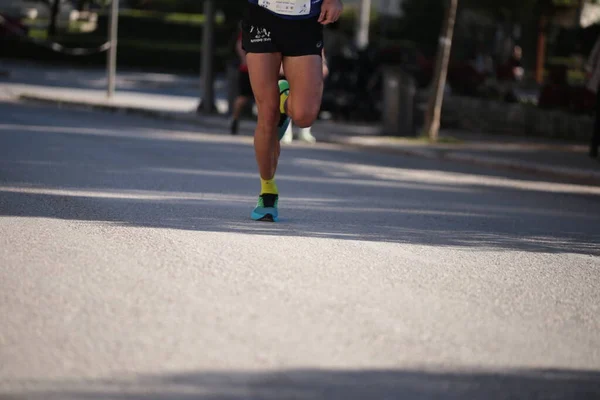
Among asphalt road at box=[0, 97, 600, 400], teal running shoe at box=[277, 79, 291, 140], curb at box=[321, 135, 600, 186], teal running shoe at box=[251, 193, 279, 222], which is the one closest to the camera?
asphalt road at box=[0, 97, 600, 400]

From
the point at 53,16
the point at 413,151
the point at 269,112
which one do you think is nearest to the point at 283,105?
the point at 269,112

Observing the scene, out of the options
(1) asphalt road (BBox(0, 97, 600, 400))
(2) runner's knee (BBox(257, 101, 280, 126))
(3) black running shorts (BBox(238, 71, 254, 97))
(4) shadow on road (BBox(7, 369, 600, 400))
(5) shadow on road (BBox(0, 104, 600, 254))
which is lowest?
(5) shadow on road (BBox(0, 104, 600, 254))

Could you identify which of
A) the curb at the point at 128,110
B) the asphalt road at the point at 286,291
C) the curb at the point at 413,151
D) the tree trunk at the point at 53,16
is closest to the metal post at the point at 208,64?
the curb at the point at 128,110

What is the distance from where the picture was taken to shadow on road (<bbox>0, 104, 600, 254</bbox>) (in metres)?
9.38

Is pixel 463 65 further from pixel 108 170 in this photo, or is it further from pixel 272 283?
pixel 272 283

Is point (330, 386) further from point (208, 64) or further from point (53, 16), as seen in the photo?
point (53, 16)

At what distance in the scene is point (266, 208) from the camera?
9.24 m

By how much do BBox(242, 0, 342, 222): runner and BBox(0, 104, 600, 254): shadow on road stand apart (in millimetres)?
509

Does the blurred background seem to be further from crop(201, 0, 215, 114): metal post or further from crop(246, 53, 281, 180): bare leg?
crop(246, 53, 281, 180): bare leg

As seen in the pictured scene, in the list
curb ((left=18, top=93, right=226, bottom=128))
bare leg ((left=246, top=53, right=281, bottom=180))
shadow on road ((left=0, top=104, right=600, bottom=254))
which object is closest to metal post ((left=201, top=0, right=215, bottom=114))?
curb ((left=18, top=93, right=226, bottom=128))

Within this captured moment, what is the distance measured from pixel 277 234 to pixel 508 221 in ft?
9.59

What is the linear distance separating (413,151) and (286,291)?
12552 millimetres

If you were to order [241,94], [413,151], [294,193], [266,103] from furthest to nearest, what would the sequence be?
1. [241,94]
2. [413,151]
3. [294,193]
4. [266,103]

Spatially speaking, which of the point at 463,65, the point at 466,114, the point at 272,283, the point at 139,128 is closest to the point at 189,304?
the point at 272,283
